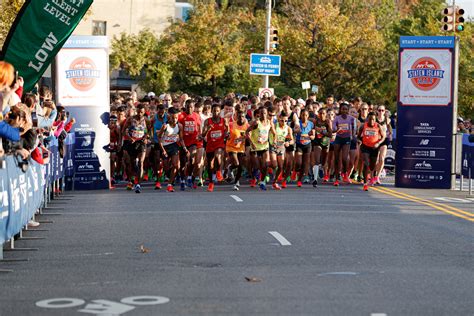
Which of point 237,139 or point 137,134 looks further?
point 237,139

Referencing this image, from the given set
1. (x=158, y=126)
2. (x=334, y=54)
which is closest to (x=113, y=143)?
(x=158, y=126)

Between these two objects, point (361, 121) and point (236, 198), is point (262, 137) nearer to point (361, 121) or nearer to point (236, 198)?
point (236, 198)

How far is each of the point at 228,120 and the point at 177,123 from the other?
1.44 m

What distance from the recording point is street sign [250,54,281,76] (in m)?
43.3

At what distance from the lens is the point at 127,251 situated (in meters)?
13.9

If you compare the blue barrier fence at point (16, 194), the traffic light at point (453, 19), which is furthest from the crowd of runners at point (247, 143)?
the blue barrier fence at point (16, 194)

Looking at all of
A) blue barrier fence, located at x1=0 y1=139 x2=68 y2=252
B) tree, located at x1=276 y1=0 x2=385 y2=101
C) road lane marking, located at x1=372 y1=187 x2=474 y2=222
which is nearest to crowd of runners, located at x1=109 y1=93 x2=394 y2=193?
road lane marking, located at x1=372 y1=187 x2=474 y2=222

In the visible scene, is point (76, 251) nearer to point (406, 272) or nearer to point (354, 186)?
point (406, 272)

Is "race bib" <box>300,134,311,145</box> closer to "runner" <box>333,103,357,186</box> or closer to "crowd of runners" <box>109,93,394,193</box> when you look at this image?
"crowd of runners" <box>109,93,394,193</box>

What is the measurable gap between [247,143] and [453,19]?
30.8 feet

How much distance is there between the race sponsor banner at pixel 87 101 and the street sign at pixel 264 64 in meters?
17.1

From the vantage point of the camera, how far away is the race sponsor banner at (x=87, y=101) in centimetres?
2581

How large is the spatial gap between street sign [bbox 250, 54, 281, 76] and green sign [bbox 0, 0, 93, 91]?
28388mm

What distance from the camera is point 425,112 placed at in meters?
27.9
